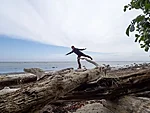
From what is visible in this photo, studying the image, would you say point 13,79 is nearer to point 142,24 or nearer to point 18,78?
point 18,78

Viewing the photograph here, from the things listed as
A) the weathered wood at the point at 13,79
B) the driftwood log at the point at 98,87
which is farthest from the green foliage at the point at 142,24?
the weathered wood at the point at 13,79

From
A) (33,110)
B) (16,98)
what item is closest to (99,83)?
(33,110)

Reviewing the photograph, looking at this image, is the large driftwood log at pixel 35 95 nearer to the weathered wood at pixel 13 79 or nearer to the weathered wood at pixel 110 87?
the weathered wood at pixel 110 87

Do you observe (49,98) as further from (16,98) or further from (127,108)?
(127,108)

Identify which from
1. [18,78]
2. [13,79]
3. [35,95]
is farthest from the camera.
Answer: [18,78]

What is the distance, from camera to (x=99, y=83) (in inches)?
181

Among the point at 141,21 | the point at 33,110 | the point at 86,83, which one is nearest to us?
the point at 33,110

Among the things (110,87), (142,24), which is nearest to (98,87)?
(110,87)

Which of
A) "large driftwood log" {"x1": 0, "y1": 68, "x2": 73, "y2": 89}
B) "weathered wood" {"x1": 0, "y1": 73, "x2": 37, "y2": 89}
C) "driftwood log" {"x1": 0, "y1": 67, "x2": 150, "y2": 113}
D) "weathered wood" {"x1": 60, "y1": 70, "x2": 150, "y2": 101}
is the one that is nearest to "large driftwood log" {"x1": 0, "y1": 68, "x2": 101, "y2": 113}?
"driftwood log" {"x1": 0, "y1": 67, "x2": 150, "y2": 113}

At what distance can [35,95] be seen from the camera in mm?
2668

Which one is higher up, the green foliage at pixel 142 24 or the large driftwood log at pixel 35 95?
the green foliage at pixel 142 24

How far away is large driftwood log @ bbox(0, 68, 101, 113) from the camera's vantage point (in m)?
2.38

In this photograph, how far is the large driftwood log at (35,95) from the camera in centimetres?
238

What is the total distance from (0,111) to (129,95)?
10.9 feet
